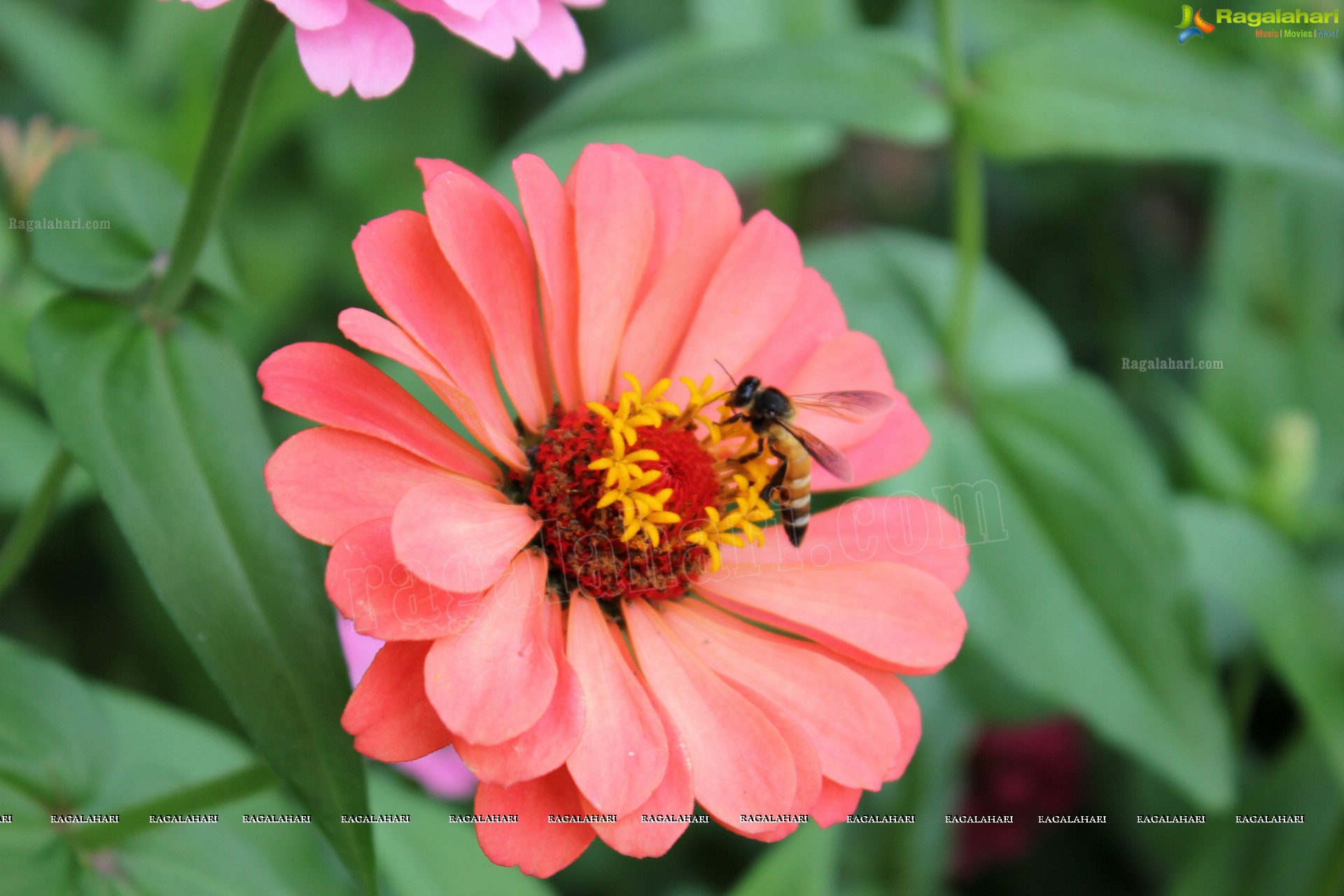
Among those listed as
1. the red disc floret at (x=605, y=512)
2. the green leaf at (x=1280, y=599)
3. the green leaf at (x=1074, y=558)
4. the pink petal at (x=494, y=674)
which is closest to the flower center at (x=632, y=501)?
the red disc floret at (x=605, y=512)

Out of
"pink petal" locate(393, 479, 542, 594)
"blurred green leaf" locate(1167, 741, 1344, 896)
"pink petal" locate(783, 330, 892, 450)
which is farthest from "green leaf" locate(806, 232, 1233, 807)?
"pink petal" locate(393, 479, 542, 594)

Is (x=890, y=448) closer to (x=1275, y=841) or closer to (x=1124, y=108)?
(x=1124, y=108)

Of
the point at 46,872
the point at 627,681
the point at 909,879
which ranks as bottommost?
the point at 909,879

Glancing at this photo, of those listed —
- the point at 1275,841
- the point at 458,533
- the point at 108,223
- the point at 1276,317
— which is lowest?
the point at 1275,841

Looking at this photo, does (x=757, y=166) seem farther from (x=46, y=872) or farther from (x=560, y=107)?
(x=46, y=872)

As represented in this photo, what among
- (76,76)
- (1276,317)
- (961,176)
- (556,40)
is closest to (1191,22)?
(1276,317)

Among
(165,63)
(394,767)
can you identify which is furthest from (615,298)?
(165,63)

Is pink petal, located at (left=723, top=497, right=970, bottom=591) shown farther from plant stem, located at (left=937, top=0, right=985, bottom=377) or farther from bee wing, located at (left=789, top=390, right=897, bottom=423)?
plant stem, located at (left=937, top=0, right=985, bottom=377)

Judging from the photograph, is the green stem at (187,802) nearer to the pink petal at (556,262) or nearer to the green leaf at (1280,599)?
the pink petal at (556,262)
